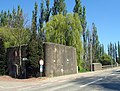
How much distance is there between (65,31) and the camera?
60531 mm

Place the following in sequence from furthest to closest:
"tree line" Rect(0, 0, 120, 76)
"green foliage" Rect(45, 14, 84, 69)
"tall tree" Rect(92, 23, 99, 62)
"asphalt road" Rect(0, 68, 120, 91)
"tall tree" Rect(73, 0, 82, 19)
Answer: "tall tree" Rect(92, 23, 99, 62) → "tall tree" Rect(73, 0, 82, 19) → "green foliage" Rect(45, 14, 84, 69) → "tree line" Rect(0, 0, 120, 76) → "asphalt road" Rect(0, 68, 120, 91)

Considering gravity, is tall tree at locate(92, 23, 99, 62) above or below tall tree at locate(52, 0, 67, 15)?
below

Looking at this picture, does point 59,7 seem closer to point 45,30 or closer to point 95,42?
point 45,30

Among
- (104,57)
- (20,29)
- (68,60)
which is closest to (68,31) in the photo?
(68,60)

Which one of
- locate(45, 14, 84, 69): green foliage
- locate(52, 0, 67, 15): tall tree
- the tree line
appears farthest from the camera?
locate(52, 0, 67, 15): tall tree

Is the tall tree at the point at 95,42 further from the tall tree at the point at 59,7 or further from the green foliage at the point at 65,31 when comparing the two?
the green foliage at the point at 65,31

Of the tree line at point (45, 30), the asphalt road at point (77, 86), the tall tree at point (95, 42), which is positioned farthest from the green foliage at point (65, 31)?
the tall tree at point (95, 42)

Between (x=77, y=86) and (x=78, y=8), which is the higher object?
(x=78, y=8)

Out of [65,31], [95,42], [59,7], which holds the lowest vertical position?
[65,31]

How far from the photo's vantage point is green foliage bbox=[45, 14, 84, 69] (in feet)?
196

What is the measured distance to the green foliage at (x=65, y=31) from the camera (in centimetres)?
5959

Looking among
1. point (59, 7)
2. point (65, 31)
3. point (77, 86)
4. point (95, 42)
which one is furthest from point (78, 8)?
point (77, 86)

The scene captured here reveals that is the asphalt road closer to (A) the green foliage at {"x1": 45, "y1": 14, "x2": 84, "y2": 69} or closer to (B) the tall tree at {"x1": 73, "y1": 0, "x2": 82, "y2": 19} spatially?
(A) the green foliage at {"x1": 45, "y1": 14, "x2": 84, "y2": 69}

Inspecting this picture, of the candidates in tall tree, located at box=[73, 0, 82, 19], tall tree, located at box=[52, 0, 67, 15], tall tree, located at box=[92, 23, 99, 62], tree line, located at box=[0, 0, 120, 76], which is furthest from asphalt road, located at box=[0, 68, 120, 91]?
tall tree, located at box=[92, 23, 99, 62]
